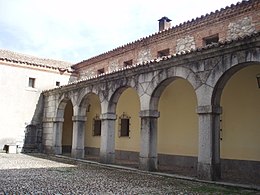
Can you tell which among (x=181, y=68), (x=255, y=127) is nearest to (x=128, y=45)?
(x=181, y=68)

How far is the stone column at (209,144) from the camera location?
775cm

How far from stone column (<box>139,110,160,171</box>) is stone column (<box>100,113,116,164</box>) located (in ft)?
6.38

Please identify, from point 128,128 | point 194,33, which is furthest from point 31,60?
point 194,33

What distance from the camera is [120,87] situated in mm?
11023

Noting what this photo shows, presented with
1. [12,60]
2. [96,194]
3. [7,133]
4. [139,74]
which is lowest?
[96,194]

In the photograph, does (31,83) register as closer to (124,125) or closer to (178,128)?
(124,125)

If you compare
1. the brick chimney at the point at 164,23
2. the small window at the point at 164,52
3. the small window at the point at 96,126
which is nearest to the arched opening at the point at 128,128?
the small window at the point at 96,126

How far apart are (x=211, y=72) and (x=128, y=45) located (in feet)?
27.8

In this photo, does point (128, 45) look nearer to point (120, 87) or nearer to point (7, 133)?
point (120, 87)

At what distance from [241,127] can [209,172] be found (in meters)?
2.54

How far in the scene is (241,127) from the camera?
9539mm

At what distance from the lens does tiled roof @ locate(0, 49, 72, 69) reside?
16.7 m

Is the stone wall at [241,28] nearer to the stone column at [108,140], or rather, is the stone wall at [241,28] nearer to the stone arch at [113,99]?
the stone arch at [113,99]

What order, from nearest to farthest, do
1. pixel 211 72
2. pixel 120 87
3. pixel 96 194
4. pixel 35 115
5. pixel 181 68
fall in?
pixel 96 194
pixel 211 72
pixel 181 68
pixel 120 87
pixel 35 115
